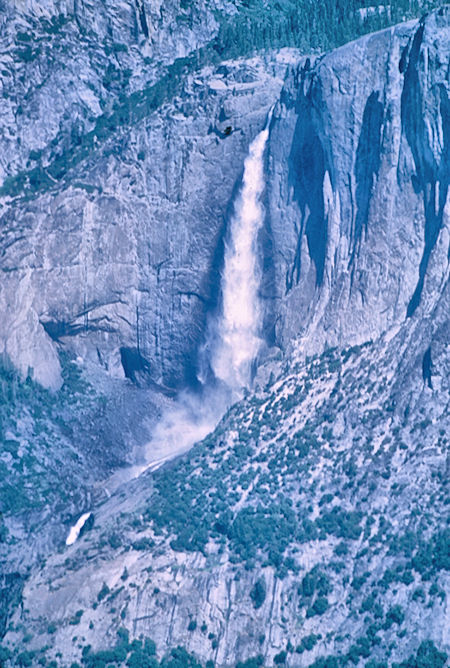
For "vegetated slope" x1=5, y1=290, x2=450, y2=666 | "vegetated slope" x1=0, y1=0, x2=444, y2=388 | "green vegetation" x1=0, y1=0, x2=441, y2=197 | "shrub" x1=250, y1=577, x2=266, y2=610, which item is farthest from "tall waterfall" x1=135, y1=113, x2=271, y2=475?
"shrub" x1=250, y1=577, x2=266, y2=610

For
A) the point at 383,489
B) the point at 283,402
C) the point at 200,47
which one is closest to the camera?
the point at 383,489

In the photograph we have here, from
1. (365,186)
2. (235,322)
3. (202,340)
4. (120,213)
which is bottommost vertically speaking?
(202,340)

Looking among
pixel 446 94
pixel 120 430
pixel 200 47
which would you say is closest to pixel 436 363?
pixel 446 94

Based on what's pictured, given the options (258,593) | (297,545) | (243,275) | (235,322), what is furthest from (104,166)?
(258,593)

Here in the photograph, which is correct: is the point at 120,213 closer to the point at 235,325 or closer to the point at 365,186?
the point at 235,325

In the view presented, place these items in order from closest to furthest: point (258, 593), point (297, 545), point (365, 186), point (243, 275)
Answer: point (258, 593) → point (297, 545) → point (365, 186) → point (243, 275)

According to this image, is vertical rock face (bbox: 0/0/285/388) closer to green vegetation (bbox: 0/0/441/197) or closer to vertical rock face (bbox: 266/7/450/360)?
green vegetation (bbox: 0/0/441/197)

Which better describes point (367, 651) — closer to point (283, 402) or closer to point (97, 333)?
point (283, 402)

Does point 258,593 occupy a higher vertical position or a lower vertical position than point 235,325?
lower
